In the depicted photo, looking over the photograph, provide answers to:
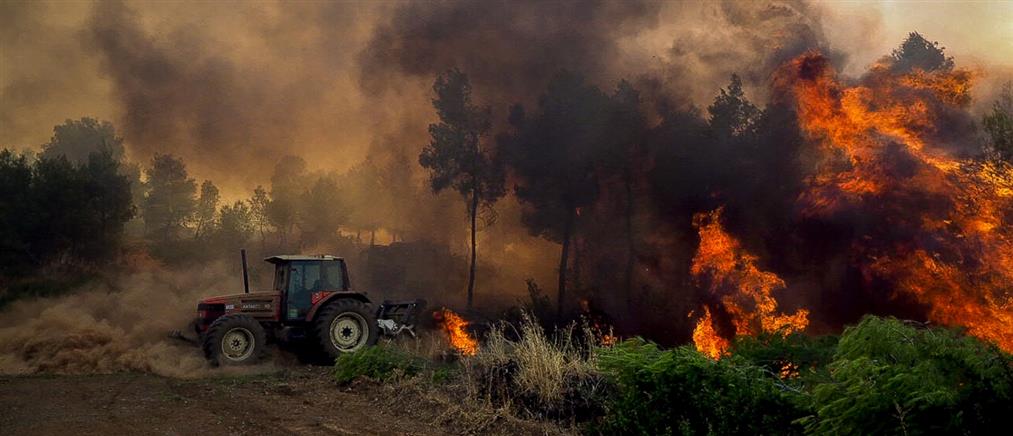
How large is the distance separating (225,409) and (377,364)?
2.72 meters

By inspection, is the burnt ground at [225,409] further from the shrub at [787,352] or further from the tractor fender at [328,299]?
the tractor fender at [328,299]

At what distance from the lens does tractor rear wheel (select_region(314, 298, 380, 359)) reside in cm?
1569

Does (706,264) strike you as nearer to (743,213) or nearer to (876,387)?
(743,213)

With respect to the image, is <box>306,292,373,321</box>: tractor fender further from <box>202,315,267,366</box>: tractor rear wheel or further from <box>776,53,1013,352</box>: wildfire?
<box>776,53,1013,352</box>: wildfire

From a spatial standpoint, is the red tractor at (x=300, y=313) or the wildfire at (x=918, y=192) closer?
the red tractor at (x=300, y=313)

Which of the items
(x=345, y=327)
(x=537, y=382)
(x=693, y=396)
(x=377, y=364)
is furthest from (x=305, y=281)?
(x=693, y=396)

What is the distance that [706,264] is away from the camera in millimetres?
25047

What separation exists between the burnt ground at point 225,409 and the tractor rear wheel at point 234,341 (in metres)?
2.07

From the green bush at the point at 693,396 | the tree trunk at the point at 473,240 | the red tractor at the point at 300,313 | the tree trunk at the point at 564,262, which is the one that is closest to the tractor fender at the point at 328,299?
the red tractor at the point at 300,313

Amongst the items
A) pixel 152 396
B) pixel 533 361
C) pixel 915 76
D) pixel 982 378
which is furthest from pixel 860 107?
pixel 152 396

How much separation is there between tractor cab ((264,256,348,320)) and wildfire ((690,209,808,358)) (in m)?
11.5

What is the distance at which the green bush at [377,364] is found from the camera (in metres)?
11.0

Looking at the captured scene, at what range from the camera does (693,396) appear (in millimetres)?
5945

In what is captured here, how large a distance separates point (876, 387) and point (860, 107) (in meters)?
22.0
